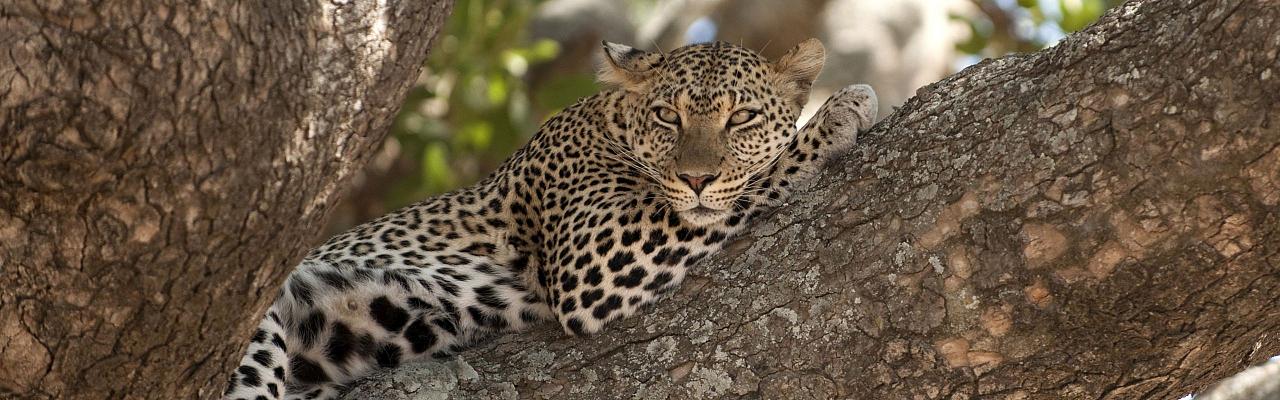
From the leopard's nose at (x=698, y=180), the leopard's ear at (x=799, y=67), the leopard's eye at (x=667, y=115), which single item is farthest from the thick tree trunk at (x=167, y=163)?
the leopard's ear at (x=799, y=67)

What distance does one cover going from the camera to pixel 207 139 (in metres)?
3.55

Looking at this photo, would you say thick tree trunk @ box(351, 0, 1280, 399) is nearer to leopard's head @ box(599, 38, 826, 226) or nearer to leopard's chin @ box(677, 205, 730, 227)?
leopard's chin @ box(677, 205, 730, 227)

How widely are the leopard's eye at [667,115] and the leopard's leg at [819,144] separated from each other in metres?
0.58

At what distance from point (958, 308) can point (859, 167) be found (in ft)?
2.34

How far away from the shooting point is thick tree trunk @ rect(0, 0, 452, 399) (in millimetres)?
3391

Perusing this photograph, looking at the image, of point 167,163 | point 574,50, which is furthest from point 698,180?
point 574,50

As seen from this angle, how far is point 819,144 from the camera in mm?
5723

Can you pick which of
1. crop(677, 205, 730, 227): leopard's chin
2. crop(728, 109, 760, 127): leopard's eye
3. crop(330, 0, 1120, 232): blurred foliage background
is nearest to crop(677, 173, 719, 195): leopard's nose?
crop(677, 205, 730, 227): leopard's chin

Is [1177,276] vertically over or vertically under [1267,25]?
under

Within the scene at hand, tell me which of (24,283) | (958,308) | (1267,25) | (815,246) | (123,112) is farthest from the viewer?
(815,246)

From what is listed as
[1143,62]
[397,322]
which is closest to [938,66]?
[397,322]

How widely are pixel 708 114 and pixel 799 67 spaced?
0.60 m

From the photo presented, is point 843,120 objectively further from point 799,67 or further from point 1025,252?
point 1025,252

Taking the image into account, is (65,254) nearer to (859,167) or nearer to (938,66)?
(859,167)
